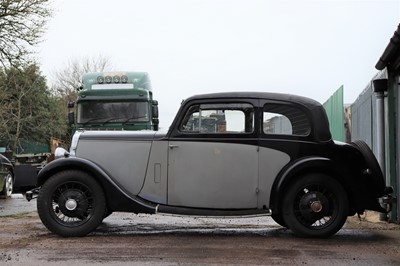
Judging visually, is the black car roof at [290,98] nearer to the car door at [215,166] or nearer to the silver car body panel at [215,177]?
the car door at [215,166]

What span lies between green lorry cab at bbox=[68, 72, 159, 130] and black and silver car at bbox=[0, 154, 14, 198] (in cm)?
238

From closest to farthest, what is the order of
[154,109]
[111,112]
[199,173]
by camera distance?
[199,173], [111,112], [154,109]

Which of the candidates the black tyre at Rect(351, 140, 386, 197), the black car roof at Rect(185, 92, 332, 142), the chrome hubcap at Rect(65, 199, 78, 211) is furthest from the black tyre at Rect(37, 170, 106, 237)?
the black tyre at Rect(351, 140, 386, 197)

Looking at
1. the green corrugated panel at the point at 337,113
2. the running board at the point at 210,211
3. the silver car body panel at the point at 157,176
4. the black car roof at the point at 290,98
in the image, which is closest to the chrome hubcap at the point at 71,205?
the silver car body panel at the point at 157,176

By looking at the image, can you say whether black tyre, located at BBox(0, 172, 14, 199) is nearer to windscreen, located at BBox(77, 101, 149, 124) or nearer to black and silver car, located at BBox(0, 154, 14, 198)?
black and silver car, located at BBox(0, 154, 14, 198)

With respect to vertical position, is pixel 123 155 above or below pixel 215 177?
above

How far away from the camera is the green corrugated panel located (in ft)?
40.7

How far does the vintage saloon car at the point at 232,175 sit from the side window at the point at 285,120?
0.04 ft

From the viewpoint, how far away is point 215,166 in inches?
279

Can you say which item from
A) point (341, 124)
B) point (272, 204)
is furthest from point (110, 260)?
point (341, 124)

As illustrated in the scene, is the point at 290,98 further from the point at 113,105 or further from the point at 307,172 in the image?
the point at 113,105

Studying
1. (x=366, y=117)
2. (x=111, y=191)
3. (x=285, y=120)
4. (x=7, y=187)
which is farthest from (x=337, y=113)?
(x=7, y=187)

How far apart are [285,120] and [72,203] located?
313cm

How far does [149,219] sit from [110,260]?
3.75 meters
